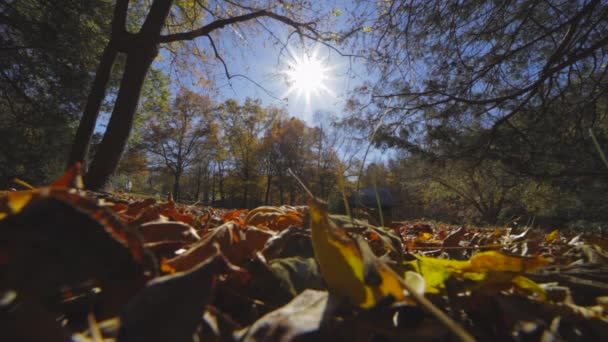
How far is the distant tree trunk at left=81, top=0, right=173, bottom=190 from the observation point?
2.88m

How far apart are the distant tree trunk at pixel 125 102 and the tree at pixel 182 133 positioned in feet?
51.2

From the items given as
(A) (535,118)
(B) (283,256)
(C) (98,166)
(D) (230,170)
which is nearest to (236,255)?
(B) (283,256)

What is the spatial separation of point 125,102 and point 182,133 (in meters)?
17.4

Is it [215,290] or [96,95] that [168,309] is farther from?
[96,95]

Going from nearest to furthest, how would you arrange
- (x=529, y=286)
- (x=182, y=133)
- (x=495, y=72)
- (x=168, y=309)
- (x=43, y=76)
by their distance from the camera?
(x=168, y=309), (x=529, y=286), (x=495, y=72), (x=43, y=76), (x=182, y=133)

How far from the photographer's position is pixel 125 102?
9.80ft

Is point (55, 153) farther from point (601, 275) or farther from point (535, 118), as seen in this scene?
point (535, 118)

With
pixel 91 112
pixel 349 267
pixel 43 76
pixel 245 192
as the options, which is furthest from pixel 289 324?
pixel 245 192

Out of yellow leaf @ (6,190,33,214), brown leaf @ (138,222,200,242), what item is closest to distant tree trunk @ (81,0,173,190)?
brown leaf @ (138,222,200,242)

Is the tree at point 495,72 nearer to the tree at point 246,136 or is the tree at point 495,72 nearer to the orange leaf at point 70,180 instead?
the orange leaf at point 70,180

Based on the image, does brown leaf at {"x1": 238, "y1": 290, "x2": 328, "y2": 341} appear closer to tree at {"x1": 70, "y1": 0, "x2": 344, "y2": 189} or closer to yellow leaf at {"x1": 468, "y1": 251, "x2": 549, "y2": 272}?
yellow leaf at {"x1": 468, "y1": 251, "x2": 549, "y2": 272}

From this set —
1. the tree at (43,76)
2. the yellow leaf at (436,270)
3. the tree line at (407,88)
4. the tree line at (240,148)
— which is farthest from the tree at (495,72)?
the tree line at (240,148)

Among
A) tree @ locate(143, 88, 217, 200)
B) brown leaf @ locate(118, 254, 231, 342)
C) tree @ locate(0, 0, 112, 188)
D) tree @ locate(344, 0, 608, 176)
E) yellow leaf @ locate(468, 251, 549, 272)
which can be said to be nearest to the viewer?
brown leaf @ locate(118, 254, 231, 342)

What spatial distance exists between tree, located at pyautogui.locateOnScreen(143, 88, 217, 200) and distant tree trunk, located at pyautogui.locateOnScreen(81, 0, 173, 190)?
51.2 feet
